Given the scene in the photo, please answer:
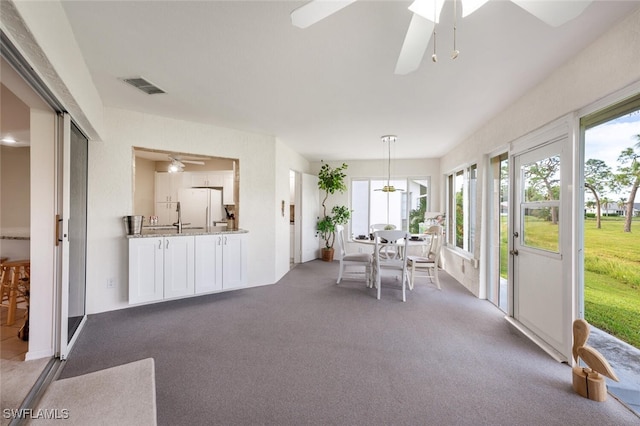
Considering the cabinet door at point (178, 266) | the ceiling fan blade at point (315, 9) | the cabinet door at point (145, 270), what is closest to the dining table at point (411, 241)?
the cabinet door at point (178, 266)

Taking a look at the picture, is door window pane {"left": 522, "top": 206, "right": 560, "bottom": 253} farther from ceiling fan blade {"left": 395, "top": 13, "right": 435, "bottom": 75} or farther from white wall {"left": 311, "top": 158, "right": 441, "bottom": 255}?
white wall {"left": 311, "top": 158, "right": 441, "bottom": 255}

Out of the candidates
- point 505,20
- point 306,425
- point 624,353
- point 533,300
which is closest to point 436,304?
point 533,300

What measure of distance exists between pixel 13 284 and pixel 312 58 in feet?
11.0

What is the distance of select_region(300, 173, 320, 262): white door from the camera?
591cm

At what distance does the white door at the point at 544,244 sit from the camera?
85.7 inches

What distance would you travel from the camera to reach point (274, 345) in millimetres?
2404

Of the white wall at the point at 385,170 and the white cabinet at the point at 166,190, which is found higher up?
the white wall at the point at 385,170

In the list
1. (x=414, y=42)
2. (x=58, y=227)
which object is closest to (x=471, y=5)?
(x=414, y=42)

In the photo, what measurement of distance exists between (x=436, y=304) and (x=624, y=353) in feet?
5.76

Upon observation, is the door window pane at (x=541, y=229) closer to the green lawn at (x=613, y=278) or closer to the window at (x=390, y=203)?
the green lawn at (x=613, y=278)

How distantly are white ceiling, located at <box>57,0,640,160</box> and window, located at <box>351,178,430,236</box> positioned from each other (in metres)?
2.92

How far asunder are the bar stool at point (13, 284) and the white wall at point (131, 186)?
613mm

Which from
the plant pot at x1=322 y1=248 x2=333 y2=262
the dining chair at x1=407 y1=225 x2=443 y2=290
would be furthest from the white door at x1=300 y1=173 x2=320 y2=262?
the dining chair at x1=407 y1=225 x2=443 y2=290

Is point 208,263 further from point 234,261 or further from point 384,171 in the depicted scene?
point 384,171
